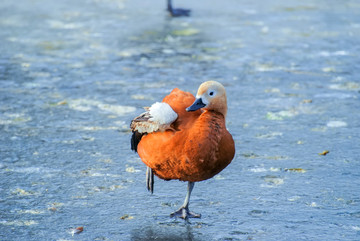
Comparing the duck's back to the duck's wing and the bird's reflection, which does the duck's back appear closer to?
the duck's wing

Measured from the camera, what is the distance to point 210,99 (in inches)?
161

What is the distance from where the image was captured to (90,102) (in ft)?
22.0

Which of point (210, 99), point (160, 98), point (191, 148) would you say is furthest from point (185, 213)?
point (160, 98)

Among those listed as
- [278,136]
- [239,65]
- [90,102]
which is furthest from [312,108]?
[90,102]

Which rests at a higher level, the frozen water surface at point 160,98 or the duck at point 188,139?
the duck at point 188,139

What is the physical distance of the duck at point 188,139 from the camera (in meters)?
3.90

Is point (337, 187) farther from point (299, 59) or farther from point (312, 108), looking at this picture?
point (299, 59)

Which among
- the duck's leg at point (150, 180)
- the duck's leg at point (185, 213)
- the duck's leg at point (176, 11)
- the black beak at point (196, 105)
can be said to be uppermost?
the black beak at point (196, 105)

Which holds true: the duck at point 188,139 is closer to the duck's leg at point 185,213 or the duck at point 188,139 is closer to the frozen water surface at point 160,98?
the duck's leg at point 185,213

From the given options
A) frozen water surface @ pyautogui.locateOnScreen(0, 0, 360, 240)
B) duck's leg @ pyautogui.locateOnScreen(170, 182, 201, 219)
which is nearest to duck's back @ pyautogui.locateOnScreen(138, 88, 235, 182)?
duck's leg @ pyautogui.locateOnScreen(170, 182, 201, 219)

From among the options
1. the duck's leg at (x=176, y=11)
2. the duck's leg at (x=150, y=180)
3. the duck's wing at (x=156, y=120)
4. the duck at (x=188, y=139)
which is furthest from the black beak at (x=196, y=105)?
the duck's leg at (x=176, y=11)

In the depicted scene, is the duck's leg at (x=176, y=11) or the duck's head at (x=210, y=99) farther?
the duck's leg at (x=176, y=11)

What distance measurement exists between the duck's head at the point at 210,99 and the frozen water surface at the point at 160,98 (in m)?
0.75

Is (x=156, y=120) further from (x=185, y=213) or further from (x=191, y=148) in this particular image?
(x=185, y=213)
